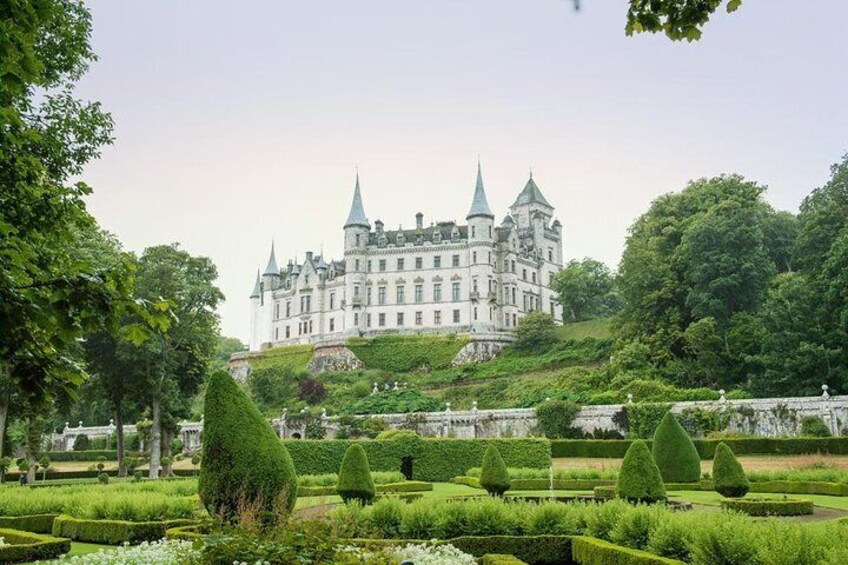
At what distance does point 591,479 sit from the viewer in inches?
991

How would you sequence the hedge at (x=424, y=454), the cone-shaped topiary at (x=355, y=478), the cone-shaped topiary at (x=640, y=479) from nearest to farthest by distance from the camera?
the cone-shaped topiary at (x=640, y=479) < the cone-shaped topiary at (x=355, y=478) < the hedge at (x=424, y=454)

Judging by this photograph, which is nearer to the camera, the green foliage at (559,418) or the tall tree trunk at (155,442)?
the tall tree trunk at (155,442)

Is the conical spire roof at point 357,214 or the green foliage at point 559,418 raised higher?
the conical spire roof at point 357,214

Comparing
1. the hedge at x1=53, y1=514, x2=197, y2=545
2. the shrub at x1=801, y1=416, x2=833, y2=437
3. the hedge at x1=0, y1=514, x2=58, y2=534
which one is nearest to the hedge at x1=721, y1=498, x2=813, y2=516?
the hedge at x1=53, y1=514, x2=197, y2=545

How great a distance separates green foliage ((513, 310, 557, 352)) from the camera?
2549 inches

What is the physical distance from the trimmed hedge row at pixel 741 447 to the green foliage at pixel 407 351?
100 ft

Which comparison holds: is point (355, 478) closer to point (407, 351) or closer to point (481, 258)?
point (407, 351)

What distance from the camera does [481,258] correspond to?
71.8m

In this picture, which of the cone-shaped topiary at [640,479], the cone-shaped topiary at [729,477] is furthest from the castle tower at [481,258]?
the cone-shaped topiary at [640,479]

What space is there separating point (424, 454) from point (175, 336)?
43.1 ft

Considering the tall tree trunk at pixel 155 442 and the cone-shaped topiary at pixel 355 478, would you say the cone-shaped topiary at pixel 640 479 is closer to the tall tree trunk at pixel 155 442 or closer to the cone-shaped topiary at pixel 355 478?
the cone-shaped topiary at pixel 355 478

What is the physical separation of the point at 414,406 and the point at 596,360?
14.3 m

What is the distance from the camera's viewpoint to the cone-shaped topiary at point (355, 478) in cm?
1809

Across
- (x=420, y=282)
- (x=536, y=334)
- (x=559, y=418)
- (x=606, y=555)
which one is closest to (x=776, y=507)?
(x=606, y=555)
